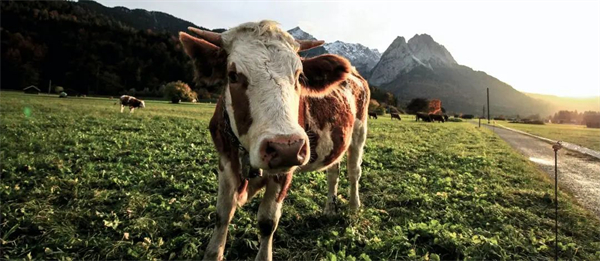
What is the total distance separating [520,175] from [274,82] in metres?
9.86

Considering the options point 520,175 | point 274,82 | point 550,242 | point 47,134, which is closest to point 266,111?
point 274,82

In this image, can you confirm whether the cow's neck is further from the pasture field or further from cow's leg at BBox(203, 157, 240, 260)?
the pasture field

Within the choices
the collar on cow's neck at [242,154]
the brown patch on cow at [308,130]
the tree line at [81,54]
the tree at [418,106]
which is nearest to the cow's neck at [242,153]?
the collar on cow's neck at [242,154]

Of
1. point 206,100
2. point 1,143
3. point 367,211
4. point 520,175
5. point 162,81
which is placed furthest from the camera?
point 162,81

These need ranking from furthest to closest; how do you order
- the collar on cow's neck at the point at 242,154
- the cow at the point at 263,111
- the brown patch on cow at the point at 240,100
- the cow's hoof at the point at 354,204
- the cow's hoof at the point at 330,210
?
1. the cow's hoof at the point at 354,204
2. the cow's hoof at the point at 330,210
3. the collar on cow's neck at the point at 242,154
4. the brown patch on cow at the point at 240,100
5. the cow at the point at 263,111

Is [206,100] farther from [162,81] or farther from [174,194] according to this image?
[174,194]

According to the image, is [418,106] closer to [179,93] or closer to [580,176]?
[179,93]

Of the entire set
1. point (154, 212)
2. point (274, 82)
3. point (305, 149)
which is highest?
point (274, 82)

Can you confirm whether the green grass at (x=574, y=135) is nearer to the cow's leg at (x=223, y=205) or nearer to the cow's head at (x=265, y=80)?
the cow's head at (x=265, y=80)

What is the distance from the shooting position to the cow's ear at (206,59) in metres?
3.20

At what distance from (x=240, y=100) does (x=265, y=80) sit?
315 millimetres

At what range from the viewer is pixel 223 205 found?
3.56 m

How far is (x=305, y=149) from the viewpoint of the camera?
2.46 metres

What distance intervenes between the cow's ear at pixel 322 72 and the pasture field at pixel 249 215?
2.04m
